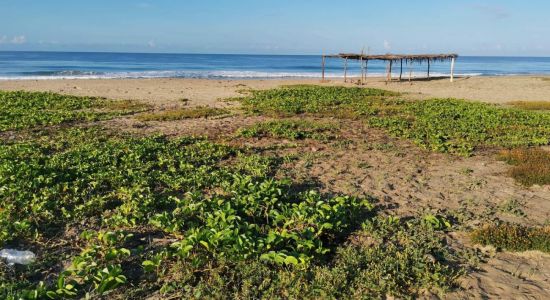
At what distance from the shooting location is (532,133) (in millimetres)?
13391

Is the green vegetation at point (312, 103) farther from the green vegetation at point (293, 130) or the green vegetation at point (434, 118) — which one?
the green vegetation at point (293, 130)

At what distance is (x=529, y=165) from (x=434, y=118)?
6.12 meters

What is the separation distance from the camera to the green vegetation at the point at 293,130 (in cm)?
1241

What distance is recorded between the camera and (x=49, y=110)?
16656 millimetres

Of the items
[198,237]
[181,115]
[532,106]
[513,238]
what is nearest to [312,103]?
[181,115]

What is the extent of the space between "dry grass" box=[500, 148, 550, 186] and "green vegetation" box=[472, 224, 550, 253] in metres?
2.83

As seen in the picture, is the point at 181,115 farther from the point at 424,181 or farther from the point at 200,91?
the point at 200,91

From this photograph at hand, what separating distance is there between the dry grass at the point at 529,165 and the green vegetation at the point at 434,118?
889mm

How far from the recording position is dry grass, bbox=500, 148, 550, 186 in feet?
29.2

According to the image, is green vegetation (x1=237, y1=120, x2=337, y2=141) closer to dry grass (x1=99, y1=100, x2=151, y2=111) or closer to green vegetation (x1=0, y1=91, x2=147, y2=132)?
green vegetation (x1=0, y1=91, x2=147, y2=132)

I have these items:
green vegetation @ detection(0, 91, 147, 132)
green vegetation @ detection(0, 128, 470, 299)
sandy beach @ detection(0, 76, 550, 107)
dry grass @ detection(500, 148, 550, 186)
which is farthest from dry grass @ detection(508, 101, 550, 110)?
green vegetation @ detection(0, 91, 147, 132)

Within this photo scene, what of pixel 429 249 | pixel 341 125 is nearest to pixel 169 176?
pixel 429 249

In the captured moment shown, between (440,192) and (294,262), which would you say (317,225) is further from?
(440,192)

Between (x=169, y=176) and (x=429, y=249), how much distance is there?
482 cm
